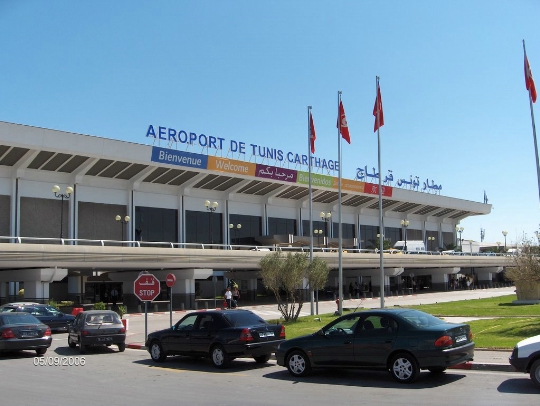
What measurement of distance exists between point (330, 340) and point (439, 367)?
239 cm

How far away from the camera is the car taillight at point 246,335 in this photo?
15172 mm

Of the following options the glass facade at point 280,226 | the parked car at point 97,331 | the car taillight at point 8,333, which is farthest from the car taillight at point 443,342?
the glass facade at point 280,226

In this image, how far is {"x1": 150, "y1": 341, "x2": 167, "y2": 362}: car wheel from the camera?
55.5 ft

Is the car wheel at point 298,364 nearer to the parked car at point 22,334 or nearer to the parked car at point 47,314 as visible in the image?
the parked car at point 22,334

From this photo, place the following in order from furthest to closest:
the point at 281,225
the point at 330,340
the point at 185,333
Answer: the point at 281,225
the point at 185,333
the point at 330,340

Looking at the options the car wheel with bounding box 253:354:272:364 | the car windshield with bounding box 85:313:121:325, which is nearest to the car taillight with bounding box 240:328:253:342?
the car wheel with bounding box 253:354:272:364

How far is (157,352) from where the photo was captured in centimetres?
1703

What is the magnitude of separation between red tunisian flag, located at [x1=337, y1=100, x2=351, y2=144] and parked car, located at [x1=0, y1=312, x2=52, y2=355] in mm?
17521

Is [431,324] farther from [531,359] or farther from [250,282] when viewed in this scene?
[250,282]

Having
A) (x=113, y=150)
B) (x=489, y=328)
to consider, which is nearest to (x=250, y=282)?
(x=113, y=150)

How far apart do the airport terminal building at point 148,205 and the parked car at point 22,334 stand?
646 inches

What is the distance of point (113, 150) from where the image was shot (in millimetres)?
47281
